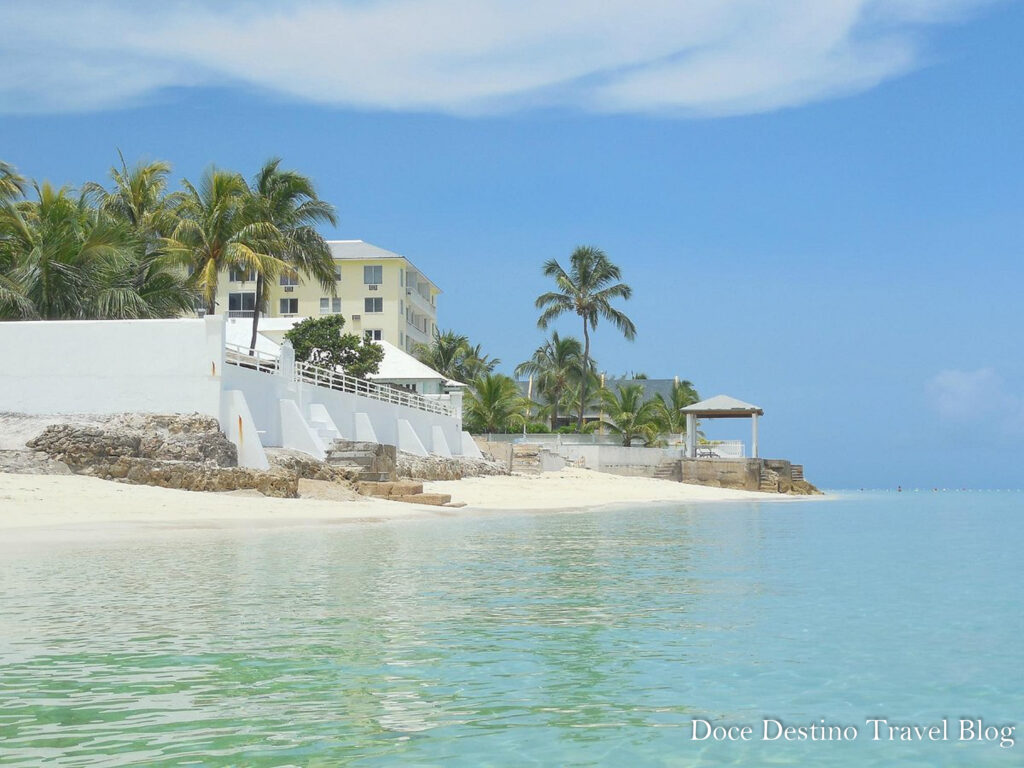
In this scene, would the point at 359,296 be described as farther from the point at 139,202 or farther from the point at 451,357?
the point at 139,202

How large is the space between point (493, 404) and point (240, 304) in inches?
752

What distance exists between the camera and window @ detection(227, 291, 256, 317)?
63.2 meters

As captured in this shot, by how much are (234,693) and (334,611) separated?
3.00 meters

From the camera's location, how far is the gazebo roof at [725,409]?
50.5 meters

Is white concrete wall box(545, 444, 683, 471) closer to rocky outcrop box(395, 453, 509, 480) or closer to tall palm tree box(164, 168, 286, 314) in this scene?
rocky outcrop box(395, 453, 509, 480)

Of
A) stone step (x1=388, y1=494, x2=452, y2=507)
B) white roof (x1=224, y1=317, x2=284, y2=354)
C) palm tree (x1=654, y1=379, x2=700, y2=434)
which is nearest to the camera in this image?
stone step (x1=388, y1=494, x2=452, y2=507)

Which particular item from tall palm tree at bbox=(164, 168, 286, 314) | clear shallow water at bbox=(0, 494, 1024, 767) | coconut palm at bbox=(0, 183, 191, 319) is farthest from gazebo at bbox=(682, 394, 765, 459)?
clear shallow water at bbox=(0, 494, 1024, 767)

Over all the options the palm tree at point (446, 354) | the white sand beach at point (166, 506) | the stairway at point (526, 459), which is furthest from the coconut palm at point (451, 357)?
the white sand beach at point (166, 506)

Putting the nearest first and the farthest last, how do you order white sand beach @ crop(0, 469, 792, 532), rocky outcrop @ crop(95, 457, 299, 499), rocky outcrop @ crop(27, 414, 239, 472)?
white sand beach @ crop(0, 469, 792, 532), rocky outcrop @ crop(27, 414, 239, 472), rocky outcrop @ crop(95, 457, 299, 499)

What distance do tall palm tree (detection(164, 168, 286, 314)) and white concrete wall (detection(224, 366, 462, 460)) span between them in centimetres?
508

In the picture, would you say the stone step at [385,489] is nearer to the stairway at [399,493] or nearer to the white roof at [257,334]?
the stairway at [399,493]

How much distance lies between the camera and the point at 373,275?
66.1m

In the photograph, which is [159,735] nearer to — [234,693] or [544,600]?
[234,693]

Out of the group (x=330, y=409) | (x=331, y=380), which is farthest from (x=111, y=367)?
(x=331, y=380)
